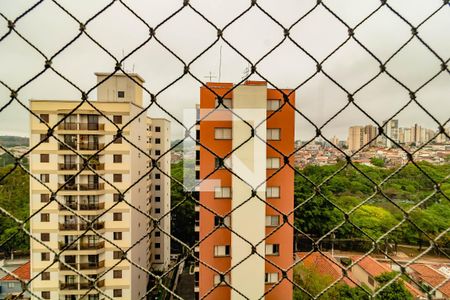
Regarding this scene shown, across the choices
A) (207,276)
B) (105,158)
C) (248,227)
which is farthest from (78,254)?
(248,227)

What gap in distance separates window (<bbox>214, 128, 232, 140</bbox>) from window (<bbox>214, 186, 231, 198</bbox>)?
0.79 metres

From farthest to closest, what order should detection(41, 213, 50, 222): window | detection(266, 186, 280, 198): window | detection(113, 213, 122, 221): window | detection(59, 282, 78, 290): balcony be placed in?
detection(113, 213, 122, 221): window
detection(59, 282, 78, 290): balcony
detection(41, 213, 50, 222): window
detection(266, 186, 280, 198): window

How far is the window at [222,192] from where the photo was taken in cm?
470

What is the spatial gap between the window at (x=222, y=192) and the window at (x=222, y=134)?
79 centimetres

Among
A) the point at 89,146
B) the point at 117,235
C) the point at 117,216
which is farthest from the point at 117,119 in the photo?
the point at 117,235

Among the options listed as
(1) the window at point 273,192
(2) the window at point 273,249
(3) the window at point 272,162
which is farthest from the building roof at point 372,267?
(3) the window at point 272,162

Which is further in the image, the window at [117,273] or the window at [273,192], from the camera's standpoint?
the window at [117,273]

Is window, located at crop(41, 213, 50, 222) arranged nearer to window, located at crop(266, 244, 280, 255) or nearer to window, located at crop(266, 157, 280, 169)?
window, located at crop(266, 244, 280, 255)

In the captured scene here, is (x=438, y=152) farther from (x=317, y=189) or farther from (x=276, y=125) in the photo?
(x=276, y=125)

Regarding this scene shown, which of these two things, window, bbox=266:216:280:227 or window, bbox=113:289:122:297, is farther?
window, bbox=113:289:122:297

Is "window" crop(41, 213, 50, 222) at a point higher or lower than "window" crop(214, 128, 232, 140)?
lower

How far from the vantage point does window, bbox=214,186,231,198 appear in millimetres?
4699

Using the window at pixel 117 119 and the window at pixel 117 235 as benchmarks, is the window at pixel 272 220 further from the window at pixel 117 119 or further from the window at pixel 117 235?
the window at pixel 117 235

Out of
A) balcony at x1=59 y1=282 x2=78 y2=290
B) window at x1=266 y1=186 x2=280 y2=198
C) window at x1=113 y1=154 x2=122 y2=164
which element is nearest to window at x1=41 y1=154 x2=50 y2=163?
window at x1=113 y1=154 x2=122 y2=164
